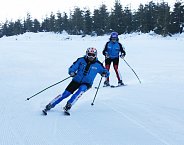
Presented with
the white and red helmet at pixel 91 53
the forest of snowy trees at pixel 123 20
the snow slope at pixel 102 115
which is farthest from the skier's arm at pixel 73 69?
the forest of snowy trees at pixel 123 20

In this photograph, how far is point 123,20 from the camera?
56.2 metres

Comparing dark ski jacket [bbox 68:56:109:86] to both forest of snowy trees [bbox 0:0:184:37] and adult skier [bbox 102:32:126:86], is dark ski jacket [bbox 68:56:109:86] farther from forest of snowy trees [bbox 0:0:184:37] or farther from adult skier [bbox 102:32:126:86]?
forest of snowy trees [bbox 0:0:184:37]

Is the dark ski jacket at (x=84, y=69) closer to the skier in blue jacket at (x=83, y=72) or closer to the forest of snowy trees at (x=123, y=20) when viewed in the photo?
the skier in blue jacket at (x=83, y=72)

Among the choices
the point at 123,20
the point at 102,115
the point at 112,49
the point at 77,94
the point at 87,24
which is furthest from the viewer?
the point at 87,24

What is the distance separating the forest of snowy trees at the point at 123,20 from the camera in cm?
4681

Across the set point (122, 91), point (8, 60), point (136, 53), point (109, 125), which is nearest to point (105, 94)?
point (122, 91)

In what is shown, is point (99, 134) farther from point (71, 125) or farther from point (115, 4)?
point (115, 4)

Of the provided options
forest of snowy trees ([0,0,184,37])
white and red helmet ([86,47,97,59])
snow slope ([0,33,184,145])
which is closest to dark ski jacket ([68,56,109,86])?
white and red helmet ([86,47,97,59])

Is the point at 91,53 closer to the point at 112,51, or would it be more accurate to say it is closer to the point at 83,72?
the point at 83,72

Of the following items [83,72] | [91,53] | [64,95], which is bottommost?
[64,95]

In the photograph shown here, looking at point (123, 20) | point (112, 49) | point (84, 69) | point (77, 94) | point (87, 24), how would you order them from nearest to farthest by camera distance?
1. point (77, 94)
2. point (84, 69)
3. point (112, 49)
4. point (123, 20)
5. point (87, 24)

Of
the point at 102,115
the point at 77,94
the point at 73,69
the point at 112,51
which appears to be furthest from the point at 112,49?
the point at 102,115

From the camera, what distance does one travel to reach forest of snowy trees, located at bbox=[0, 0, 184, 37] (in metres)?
46.8

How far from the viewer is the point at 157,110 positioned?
7996 mm
